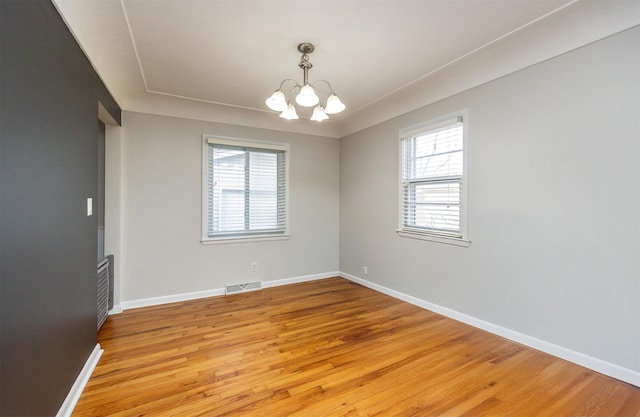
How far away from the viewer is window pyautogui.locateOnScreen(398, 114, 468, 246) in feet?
10.1

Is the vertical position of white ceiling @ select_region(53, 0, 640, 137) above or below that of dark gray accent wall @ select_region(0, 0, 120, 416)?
above

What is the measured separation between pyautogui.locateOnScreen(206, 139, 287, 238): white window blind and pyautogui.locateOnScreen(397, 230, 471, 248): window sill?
1880mm

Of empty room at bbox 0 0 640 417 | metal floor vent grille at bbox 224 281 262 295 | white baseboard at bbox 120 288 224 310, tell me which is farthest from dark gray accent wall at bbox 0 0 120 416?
metal floor vent grille at bbox 224 281 262 295

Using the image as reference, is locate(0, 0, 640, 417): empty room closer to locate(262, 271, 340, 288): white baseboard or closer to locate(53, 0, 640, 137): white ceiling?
locate(53, 0, 640, 137): white ceiling

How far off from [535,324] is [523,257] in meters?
0.58

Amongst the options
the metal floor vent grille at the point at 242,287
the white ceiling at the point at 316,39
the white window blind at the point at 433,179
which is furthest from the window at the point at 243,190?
the white window blind at the point at 433,179

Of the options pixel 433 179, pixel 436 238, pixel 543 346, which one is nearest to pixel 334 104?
pixel 433 179

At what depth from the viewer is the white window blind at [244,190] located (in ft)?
13.1

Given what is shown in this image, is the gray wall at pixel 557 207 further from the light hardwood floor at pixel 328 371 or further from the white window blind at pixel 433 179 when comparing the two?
the light hardwood floor at pixel 328 371

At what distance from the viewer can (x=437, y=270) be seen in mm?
3295

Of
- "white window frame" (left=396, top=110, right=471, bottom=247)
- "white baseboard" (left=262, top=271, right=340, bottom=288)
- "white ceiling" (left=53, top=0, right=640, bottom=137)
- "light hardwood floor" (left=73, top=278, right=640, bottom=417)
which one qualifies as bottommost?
"light hardwood floor" (left=73, top=278, right=640, bottom=417)

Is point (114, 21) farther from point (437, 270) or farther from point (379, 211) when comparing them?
point (437, 270)

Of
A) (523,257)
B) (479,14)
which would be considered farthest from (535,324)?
(479,14)

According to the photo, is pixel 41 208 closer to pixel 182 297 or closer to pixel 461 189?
pixel 182 297
